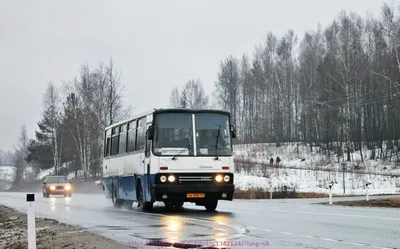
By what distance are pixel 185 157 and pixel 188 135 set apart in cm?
83

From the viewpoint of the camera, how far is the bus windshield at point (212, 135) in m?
21.0

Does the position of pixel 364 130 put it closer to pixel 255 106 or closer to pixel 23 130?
pixel 255 106

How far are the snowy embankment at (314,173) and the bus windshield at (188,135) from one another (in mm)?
21513

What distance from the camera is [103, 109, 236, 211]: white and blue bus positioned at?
20.6 meters

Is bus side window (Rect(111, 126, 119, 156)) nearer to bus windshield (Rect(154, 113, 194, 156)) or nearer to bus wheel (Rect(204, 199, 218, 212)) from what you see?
bus wheel (Rect(204, 199, 218, 212))

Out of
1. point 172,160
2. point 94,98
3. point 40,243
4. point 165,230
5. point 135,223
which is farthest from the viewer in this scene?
point 94,98

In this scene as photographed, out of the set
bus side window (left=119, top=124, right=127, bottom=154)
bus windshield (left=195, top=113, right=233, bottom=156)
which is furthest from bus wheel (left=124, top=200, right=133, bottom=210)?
bus windshield (left=195, top=113, right=233, bottom=156)

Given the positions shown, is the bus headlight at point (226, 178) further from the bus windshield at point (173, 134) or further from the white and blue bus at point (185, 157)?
the bus windshield at point (173, 134)

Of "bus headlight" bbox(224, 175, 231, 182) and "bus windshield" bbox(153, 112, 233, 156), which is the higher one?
"bus windshield" bbox(153, 112, 233, 156)

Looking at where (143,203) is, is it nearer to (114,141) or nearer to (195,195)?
(195,195)

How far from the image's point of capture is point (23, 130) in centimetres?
14662

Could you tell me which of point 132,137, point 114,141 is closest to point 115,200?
point 114,141

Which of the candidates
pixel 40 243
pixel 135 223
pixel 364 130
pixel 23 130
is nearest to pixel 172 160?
pixel 135 223

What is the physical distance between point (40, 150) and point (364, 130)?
173 feet
